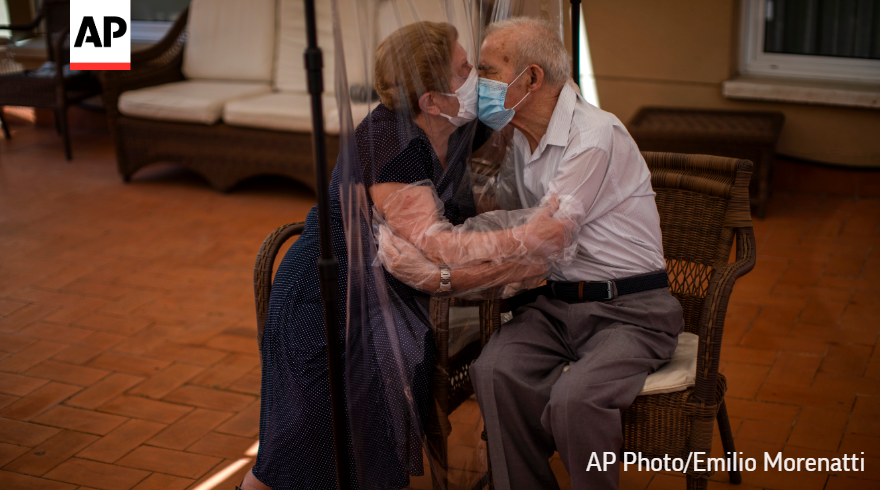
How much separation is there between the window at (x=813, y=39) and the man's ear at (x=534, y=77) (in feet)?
9.84

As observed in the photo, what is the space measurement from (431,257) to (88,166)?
4.23m

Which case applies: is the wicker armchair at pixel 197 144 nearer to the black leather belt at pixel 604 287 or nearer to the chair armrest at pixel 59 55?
the chair armrest at pixel 59 55

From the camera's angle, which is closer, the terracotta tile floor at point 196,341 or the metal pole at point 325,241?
the metal pole at point 325,241

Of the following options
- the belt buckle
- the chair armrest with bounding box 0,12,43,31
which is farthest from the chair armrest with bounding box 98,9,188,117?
the belt buckle

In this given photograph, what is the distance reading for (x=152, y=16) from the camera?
5988mm

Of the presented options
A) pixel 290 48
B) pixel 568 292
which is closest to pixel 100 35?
pixel 290 48

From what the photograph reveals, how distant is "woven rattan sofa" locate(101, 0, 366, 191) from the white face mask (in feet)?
7.09

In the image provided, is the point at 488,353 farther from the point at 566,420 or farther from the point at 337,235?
the point at 337,235

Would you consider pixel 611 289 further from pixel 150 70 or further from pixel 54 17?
pixel 54 17

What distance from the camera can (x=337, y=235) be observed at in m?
1.62

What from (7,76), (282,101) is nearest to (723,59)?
(282,101)

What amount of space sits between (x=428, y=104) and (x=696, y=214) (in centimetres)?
72

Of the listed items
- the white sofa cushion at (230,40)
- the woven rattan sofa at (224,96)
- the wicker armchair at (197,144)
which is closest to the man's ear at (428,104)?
the woven rattan sofa at (224,96)

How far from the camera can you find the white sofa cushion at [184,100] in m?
4.30
